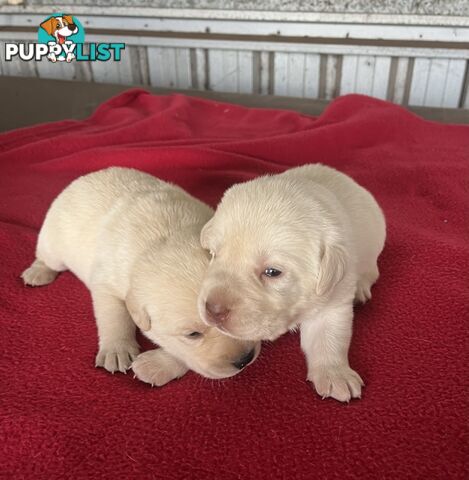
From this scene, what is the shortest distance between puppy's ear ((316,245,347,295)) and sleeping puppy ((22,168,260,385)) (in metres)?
0.25

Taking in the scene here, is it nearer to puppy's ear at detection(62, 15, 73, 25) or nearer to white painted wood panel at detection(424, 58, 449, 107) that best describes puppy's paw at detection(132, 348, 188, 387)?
white painted wood panel at detection(424, 58, 449, 107)

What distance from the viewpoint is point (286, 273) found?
1350 mm

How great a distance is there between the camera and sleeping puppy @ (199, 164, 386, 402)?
1.30 metres

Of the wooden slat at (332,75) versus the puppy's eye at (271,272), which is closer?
the puppy's eye at (271,272)

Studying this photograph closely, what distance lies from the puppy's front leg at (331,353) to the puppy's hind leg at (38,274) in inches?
41.4

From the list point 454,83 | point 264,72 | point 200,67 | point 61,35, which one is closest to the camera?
point 454,83

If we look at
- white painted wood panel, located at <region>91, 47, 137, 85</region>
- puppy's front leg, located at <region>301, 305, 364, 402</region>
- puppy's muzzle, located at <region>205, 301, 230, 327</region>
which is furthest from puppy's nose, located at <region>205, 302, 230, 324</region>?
white painted wood panel, located at <region>91, 47, 137, 85</region>

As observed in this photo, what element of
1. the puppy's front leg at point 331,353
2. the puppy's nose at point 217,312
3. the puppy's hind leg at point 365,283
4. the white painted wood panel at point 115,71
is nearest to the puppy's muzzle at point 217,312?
the puppy's nose at point 217,312

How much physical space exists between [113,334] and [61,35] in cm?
419

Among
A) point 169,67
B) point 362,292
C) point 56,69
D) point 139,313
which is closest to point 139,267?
point 139,313

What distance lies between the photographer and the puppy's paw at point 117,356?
4.96ft

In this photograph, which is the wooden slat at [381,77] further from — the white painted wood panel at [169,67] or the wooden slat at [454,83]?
the white painted wood panel at [169,67]

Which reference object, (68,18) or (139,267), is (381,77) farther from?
(139,267)

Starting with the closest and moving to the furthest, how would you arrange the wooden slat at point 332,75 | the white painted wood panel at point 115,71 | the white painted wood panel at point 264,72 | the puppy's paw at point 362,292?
1. the puppy's paw at point 362,292
2. the wooden slat at point 332,75
3. the white painted wood panel at point 264,72
4. the white painted wood panel at point 115,71
